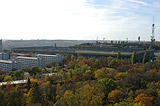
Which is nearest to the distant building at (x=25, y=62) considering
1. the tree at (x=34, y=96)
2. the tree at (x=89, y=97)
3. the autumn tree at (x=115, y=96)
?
the tree at (x=34, y=96)

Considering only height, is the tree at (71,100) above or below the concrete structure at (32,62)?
below

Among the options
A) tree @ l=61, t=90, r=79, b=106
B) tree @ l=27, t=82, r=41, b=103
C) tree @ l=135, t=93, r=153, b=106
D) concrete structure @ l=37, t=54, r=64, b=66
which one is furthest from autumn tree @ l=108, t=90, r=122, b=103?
concrete structure @ l=37, t=54, r=64, b=66

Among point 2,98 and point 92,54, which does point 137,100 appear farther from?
point 92,54

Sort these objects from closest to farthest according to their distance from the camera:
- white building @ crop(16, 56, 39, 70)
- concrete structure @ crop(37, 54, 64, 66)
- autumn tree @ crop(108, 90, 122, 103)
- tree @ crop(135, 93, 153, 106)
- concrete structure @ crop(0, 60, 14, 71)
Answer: tree @ crop(135, 93, 153, 106) → autumn tree @ crop(108, 90, 122, 103) → concrete structure @ crop(0, 60, 14, 71) → white building @ crop(16, 56, 39, 70) → concrete structure @ crop(37, 54, 64, 66)

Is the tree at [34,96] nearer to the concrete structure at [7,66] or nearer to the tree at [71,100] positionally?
the tree at [71,100]

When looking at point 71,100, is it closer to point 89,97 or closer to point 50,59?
point 89,97

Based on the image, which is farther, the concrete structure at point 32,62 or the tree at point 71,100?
the concrete structure at point 32,62

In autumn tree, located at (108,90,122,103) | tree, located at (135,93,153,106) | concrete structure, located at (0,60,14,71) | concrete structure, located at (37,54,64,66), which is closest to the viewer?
tree, located at (135,93,153,106)

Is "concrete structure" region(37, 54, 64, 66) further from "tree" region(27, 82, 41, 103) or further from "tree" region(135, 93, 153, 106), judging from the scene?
"tree" region(135, 93, 153, 106)

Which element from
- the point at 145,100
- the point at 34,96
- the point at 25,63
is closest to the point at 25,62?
the point at 25,63

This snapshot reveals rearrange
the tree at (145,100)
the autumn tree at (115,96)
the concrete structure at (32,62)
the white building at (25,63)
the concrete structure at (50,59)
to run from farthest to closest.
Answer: the concrete structure at (50,59) → the concrete structure at (32,62) → the white building at (25,63) → the autumn tree at (115,96) → the tree at (145,100)

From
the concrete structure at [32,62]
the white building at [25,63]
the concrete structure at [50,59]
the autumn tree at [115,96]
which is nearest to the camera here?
the autumn tree at [115,96]
